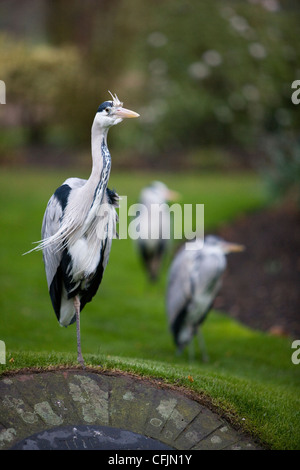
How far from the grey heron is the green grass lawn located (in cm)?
52

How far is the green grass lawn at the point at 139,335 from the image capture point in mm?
4637

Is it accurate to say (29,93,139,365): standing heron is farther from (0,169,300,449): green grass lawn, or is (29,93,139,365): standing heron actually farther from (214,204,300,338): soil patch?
(214,204,300,338): soil patch

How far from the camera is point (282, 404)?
4.83m

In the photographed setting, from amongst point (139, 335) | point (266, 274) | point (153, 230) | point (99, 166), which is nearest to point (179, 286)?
point (139, 335)

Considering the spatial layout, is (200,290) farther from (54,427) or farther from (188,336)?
(54,427)

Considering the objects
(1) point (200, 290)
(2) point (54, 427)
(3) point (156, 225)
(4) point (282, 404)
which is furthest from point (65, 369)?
(3) point (156, 225)

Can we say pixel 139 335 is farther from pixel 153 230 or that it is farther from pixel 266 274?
pixel 266 274

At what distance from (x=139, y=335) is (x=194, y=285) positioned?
1653mm

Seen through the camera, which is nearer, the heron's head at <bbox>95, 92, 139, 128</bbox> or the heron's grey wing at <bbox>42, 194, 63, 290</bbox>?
the heron's head at <bbox>95, 92, 139, 128</bbox>

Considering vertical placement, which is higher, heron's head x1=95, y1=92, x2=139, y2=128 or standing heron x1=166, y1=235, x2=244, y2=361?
heron's head x1=95, y1=92, x2=139, y2=128

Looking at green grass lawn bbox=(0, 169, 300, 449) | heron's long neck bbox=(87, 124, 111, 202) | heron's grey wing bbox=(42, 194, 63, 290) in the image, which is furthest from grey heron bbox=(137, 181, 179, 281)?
heron's long neck bbox=(87, 124, 111, 202)

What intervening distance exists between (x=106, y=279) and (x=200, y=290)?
4.02 metres

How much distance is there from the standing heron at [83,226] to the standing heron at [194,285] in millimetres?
A: 2429

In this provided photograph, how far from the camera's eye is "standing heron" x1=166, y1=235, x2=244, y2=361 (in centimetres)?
695
